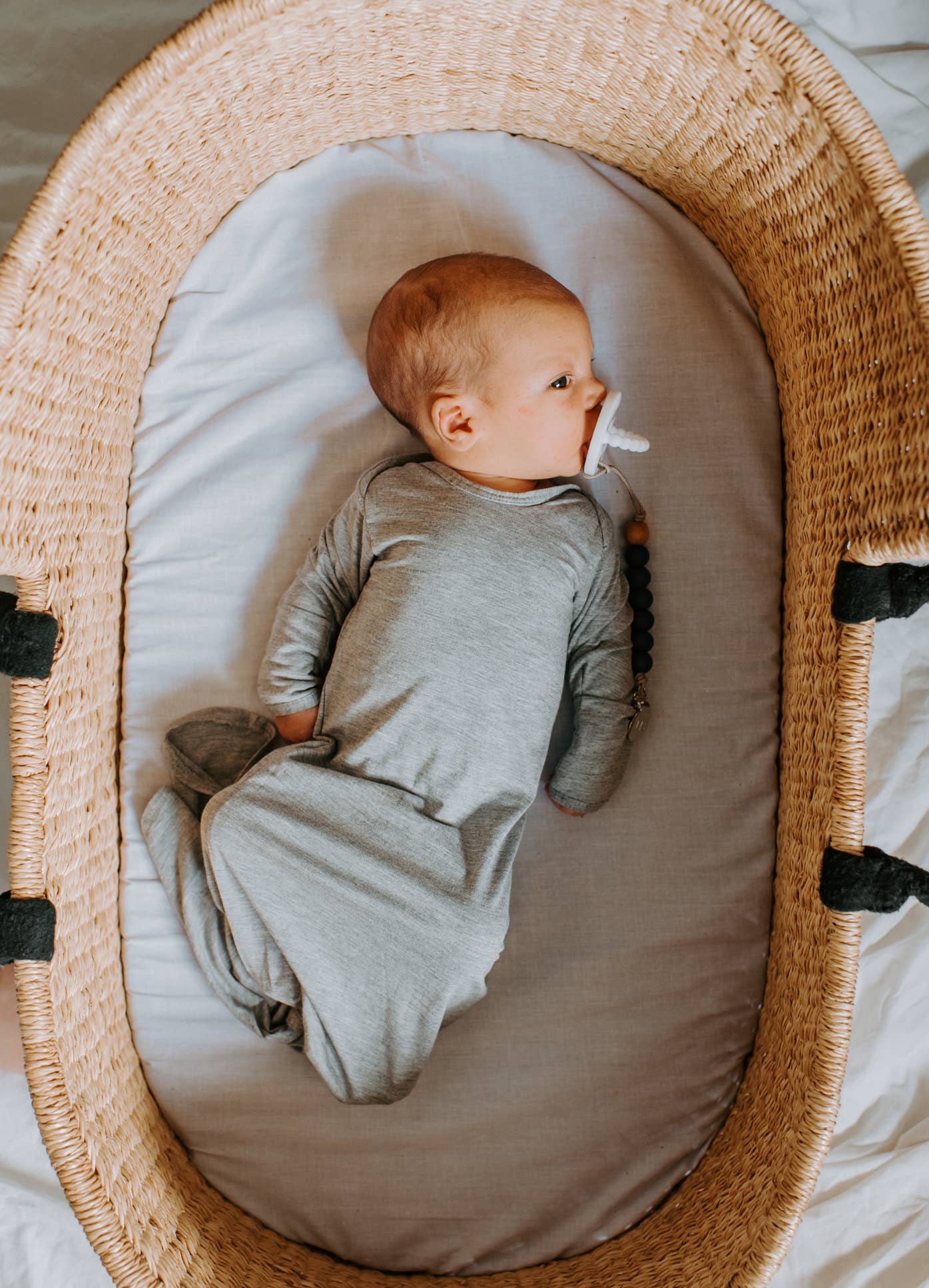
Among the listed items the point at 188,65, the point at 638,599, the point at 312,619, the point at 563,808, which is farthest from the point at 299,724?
the point at 188,65

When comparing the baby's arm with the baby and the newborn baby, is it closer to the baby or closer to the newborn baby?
the newborn baby

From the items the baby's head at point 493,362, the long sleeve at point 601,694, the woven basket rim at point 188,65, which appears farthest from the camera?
the long sleeve at point 601,694

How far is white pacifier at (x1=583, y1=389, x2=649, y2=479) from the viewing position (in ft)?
3.53

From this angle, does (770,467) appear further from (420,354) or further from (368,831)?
(368,831)

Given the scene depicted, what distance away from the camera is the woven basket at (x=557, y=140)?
0.93m

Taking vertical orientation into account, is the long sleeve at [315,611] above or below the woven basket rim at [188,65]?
below

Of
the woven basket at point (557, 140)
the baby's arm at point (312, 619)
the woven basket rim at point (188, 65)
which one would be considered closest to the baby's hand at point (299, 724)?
the baby's arm at point (312, 619)

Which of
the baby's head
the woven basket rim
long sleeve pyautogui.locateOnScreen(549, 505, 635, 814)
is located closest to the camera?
the woven basket rim

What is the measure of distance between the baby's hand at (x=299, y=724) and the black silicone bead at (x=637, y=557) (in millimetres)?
433

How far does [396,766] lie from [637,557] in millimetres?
404

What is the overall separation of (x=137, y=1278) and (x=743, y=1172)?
62 cm

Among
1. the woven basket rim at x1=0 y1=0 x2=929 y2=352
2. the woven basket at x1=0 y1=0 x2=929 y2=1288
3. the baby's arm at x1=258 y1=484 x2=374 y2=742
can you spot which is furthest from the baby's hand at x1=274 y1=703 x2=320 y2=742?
the woven basket rim at x1=0 y1=0 x2=929 y2=352

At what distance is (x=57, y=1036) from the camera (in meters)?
1.00

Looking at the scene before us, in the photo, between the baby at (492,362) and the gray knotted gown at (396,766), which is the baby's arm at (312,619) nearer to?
the gray knotted gown at (396,766)
